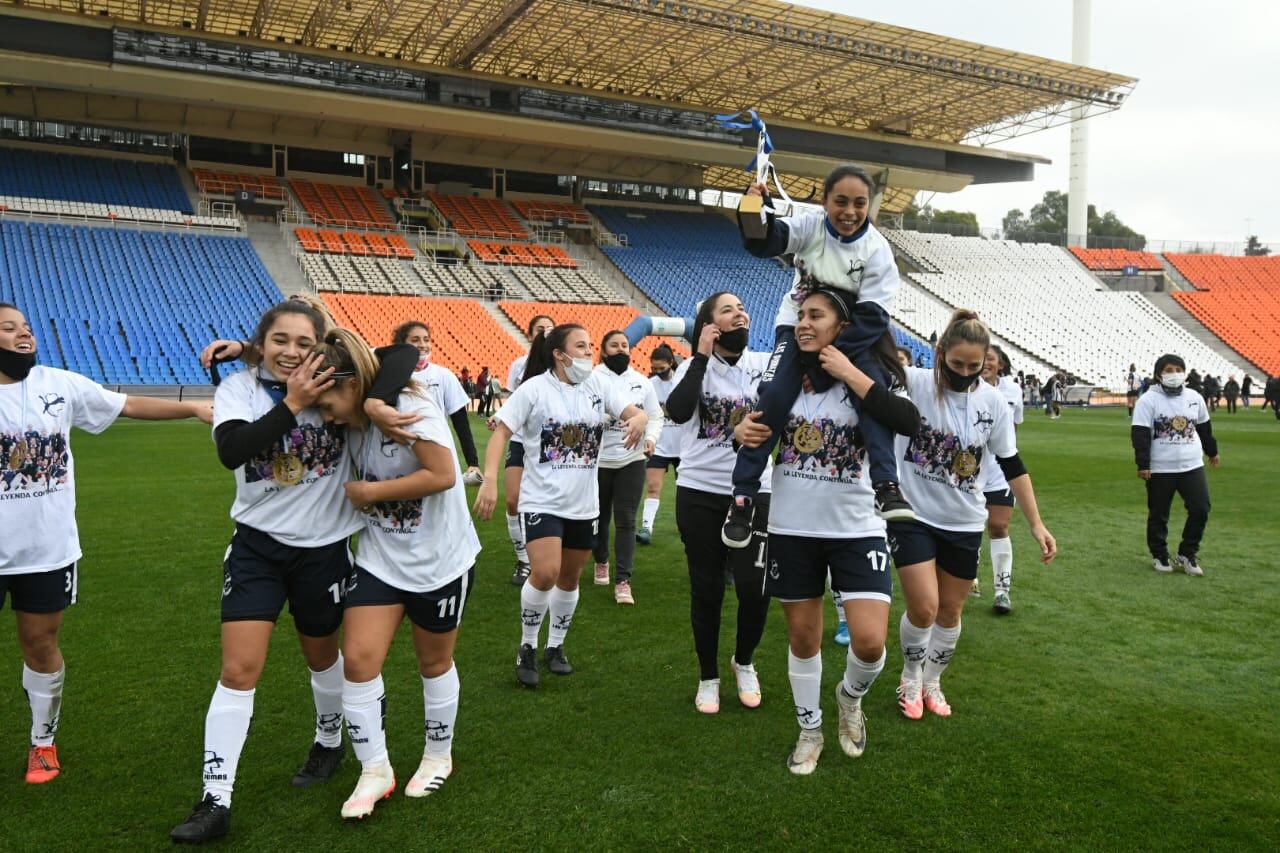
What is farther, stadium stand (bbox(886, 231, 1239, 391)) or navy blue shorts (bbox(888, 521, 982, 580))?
stadium stand (bbox(886, 231, 1239, 391))

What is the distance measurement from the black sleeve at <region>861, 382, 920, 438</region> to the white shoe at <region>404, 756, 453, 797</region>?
2.26 m

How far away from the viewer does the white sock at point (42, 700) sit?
12.6 ft

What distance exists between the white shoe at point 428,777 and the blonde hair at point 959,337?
278cm

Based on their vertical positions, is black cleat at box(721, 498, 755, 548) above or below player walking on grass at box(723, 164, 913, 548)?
below

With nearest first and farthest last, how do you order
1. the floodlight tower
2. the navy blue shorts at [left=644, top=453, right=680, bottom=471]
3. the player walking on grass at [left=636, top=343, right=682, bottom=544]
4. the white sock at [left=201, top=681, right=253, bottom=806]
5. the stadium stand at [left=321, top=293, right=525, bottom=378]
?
the white sock at [left=201, top=681, right=253, bottom=806]
the player walking on grass at [left=636, top=343, right=682, bottom=544]
the navy blue shorts at [left=644, top=453, right=680, bottom=471]
the stadium stand at [left=321, top=293, right=525, bottom=378]
the floodlight tower

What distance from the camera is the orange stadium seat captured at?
33531 mm

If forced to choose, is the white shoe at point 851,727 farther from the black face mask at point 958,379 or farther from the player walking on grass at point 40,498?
the player walking on grass at point 40,498

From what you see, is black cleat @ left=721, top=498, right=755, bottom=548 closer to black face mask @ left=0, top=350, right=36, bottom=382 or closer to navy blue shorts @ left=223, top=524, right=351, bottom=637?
navy blue shorts @ left=223, top=524, right=351, bottom=637

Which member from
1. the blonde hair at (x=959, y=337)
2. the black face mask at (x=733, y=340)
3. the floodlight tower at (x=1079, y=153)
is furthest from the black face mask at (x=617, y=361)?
the floodlight tower at (x=1079, y=153)

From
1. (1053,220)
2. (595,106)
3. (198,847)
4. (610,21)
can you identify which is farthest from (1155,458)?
(1053,220)

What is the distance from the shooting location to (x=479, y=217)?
40.7 m

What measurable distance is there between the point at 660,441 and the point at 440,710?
4.49 meters

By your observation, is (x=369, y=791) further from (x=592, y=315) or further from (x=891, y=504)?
(x=592, y=315)

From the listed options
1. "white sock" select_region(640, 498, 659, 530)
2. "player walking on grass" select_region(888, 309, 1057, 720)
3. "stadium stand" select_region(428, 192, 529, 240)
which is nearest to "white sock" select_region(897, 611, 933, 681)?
"player walking on grass" select_region(888, 309, 1057, 720)
